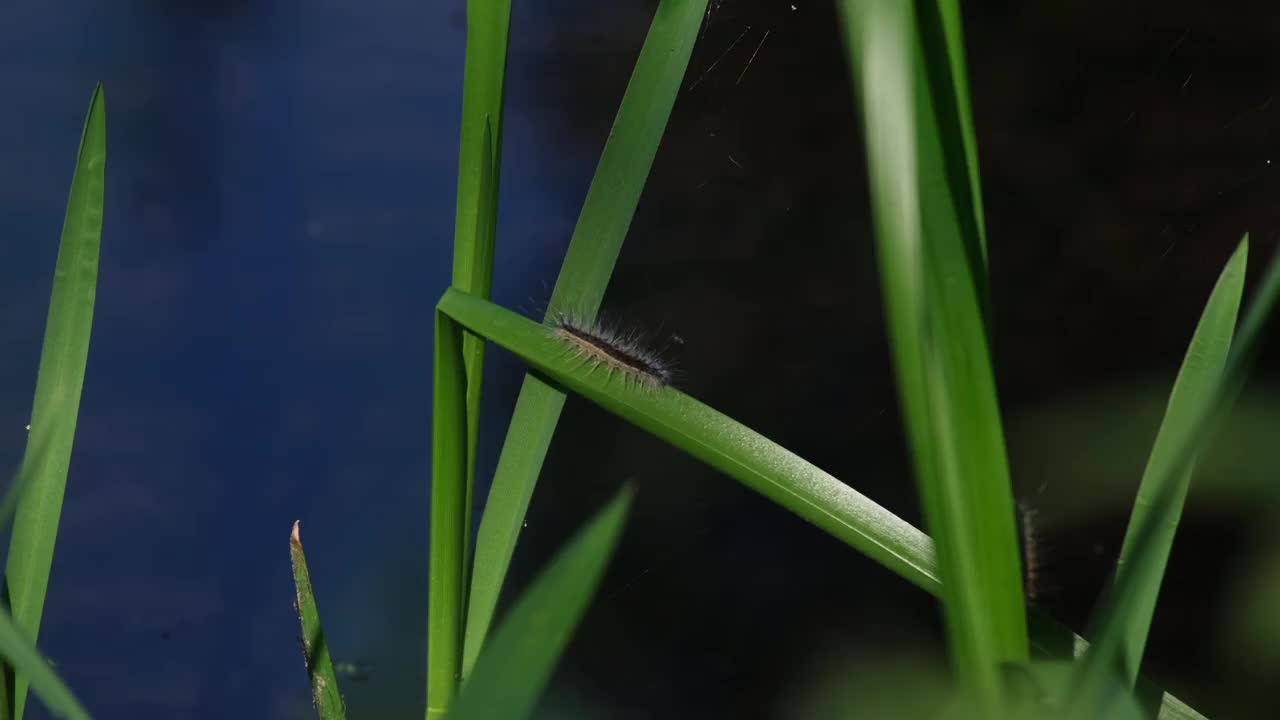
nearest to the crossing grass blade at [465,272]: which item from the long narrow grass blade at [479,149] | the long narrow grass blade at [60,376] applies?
the long narrow grass blade at [479,149]

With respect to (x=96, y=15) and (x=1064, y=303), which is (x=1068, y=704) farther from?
(x=96, y=15)

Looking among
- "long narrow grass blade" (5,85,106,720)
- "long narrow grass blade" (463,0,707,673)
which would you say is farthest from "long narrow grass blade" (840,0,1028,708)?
"long narrow grass blade" (5,85,106,720)

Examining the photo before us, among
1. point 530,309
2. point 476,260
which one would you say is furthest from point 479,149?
point 530,309

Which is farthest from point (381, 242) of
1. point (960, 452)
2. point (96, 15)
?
point (960, 452)

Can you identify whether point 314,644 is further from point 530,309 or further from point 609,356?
point 530,309

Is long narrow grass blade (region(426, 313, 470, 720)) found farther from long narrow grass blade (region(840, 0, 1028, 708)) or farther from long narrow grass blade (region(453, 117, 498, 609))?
long narrow grass blade (region(840, 0, 1028, 708))
